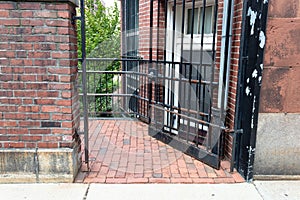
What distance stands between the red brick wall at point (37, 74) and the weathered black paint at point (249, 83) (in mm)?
1747

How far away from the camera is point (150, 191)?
2.55 metres

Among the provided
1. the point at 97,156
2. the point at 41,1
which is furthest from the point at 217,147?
the point at 41,1

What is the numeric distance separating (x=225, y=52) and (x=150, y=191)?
1713mm

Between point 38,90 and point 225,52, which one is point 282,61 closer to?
point 225,52

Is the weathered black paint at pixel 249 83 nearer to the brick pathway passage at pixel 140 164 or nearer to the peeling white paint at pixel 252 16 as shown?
the peeling white paint at pixel 252 16

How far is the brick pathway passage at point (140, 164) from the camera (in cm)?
279

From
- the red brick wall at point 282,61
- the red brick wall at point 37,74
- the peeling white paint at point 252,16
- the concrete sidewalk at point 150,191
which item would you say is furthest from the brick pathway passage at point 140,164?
the peeling white paint at point 252,16

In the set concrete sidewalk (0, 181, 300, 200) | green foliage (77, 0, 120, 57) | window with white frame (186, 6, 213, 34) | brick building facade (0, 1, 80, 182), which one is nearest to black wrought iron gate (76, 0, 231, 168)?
window with white frame (186, 6, 213, 34)

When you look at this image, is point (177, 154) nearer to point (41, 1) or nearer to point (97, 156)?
point (97, 156)

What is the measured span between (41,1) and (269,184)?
2.91m

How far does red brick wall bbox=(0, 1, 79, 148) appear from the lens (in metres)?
2.38

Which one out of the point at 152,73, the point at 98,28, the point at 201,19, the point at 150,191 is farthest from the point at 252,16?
the point at 98,28

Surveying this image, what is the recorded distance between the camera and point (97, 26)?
793 centimetres

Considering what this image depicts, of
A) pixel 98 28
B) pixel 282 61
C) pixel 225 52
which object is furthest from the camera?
pixel 98 28
